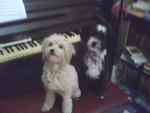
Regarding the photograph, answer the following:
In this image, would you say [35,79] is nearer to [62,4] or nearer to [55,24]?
[55,24]

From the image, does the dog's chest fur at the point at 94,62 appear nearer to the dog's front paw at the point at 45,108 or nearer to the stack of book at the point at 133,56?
the dog's front paw at the point at 45,108

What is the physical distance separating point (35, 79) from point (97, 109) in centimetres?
44

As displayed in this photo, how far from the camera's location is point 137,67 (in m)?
2.08

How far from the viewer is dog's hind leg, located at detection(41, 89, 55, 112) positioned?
4.80 feet

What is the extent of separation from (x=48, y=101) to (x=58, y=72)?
0.19 meters

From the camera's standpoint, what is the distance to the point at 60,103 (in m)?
1.54

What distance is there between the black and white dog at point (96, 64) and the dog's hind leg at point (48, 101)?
0.21 m

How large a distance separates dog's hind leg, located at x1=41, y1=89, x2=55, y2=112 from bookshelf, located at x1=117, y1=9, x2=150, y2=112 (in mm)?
859

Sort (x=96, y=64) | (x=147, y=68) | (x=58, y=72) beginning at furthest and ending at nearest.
→ (x=147, y=68) → (x=96, y=64) → (x=58, y=72)

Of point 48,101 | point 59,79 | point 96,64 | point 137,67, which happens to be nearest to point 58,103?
point 48,101

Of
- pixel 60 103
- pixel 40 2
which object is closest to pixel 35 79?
pixel 60 103

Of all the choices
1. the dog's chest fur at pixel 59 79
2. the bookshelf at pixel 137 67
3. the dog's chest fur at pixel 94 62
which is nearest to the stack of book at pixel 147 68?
the bookshelf at pixel 137 67

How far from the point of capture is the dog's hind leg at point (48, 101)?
1.46 meters

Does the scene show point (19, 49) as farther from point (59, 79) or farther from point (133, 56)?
Result: point (133, 56)
